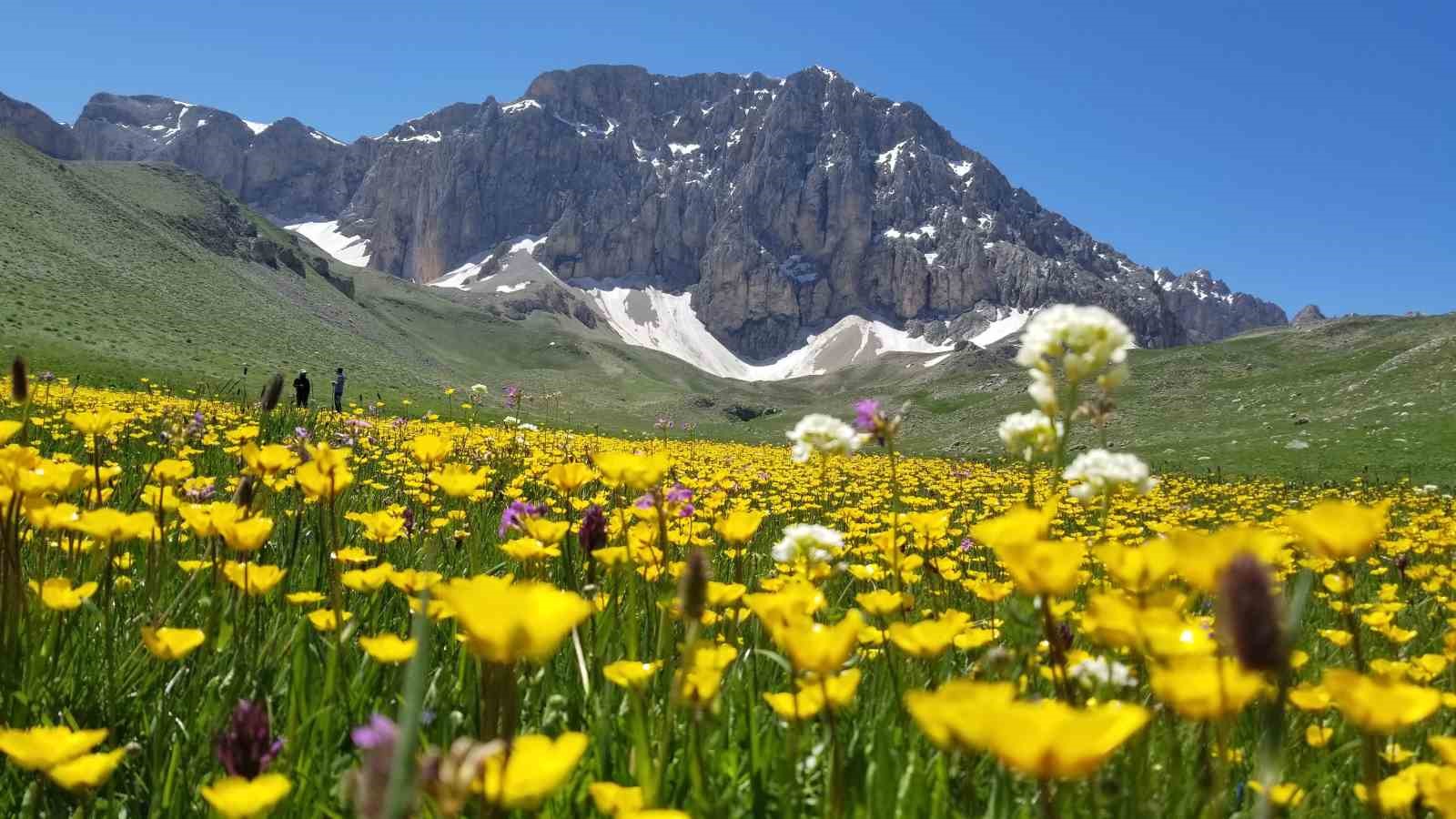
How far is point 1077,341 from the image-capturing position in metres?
1.96

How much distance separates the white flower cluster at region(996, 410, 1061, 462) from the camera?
79.3 inches

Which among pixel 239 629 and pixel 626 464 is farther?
pixel 239 629

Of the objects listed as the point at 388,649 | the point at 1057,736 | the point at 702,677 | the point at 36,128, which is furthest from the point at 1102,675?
the point at 36,128

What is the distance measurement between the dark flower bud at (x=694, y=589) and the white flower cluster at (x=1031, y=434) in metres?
0.96

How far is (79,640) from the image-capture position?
7.79ft

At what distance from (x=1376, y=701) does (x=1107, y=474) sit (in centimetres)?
86

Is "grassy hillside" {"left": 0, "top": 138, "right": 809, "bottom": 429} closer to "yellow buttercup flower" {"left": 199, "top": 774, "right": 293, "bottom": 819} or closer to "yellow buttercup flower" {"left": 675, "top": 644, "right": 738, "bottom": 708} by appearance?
"yellow buttercup flower" {"left": 675, "top": 644, "right": 738, "bottom": 708}

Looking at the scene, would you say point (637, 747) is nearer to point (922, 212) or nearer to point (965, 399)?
point (965, 399)

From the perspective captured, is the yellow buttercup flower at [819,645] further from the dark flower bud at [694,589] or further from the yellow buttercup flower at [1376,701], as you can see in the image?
the yellow buttercup flower at [1376,701]

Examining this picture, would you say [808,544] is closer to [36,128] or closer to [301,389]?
[301,389]

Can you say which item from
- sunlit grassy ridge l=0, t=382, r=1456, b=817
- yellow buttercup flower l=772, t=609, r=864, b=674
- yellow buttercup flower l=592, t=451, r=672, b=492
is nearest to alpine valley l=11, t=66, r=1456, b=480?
sunlit grassy ridge l=0, t=382, r=1456, b=817

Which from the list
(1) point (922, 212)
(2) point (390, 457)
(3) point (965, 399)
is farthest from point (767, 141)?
(2) point (390, 457)

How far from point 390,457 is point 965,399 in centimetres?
3977

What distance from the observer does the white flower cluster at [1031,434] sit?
2014mm
